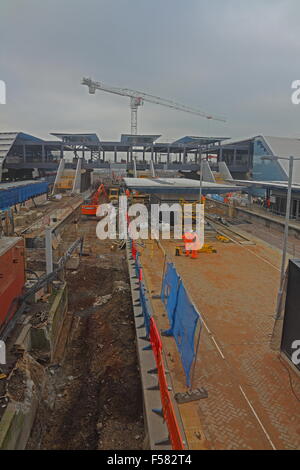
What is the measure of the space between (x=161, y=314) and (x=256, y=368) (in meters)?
3.49

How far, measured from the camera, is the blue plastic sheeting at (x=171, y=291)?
30.9 ft

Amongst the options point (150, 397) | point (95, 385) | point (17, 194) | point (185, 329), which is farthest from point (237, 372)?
point (17, 194)

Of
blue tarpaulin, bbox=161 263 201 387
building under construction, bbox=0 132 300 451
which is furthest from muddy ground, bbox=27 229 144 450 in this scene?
blue tarpaulin, bbox=161 263 201 387

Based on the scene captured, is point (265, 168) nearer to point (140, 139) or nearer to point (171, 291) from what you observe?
point (140, 139)

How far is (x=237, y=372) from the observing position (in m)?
7.56

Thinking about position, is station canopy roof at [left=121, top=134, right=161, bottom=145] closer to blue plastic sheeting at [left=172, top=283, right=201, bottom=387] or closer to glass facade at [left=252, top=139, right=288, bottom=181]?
glass facade at [left=252, top=139, right=288, bottom=181]

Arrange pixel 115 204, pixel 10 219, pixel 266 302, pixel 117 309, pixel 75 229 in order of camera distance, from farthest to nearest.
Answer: pixel 115 204 → pixel 75 229 → pixel 10 219 → pixel 117 309 → pixel 266 302

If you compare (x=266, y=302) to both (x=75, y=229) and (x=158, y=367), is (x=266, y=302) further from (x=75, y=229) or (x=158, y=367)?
(x=75, y=229)

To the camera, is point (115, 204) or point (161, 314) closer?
point (161, 314)

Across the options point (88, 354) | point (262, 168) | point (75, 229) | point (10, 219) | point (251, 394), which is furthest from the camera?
point (262, 168)

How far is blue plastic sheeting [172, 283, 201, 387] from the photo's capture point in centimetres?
700

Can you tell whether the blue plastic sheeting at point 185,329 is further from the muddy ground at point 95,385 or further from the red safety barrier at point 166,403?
the muddy ground at point 95,385

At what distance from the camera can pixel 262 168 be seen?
159ft

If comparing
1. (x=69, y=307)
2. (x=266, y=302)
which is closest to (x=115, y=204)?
(x=69, y=307)
